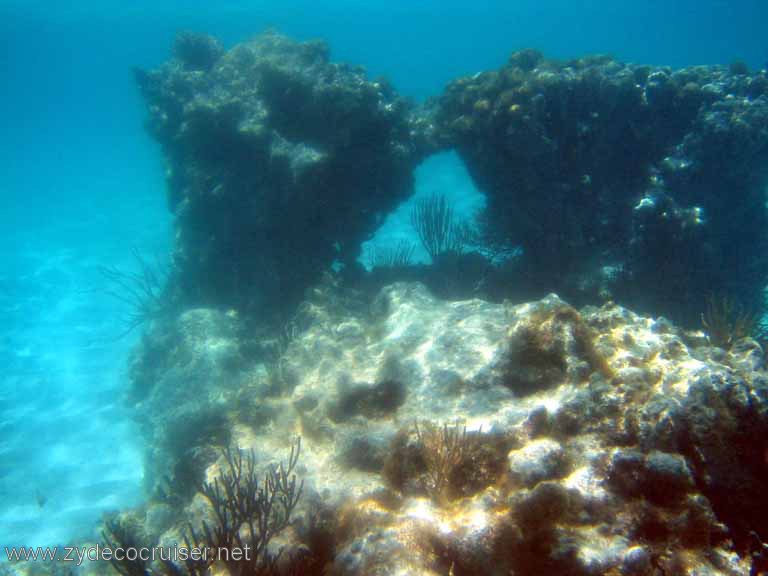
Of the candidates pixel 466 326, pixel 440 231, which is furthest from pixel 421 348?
pixel 440 231

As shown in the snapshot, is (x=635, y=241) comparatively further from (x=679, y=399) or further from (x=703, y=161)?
(x=679, y=399)

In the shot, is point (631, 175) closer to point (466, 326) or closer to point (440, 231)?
point (440, 231)

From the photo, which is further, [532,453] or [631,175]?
[631,175]

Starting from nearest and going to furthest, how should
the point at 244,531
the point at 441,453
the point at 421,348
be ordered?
the point at 441,453
the point at 244,531
the point at 421,348

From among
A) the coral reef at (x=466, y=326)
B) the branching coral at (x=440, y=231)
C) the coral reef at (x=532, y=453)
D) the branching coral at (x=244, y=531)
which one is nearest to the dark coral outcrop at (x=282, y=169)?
the coral reef at (x=466, y=326)

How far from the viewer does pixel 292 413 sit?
6.07 m

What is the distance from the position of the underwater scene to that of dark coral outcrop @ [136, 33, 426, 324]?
0.06 m

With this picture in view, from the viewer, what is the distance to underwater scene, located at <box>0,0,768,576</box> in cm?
327

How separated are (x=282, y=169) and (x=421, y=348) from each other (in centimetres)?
482

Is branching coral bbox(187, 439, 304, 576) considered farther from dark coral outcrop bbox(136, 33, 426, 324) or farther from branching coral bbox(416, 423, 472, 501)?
dark coral outcrop bbox(136, 33, 426, 324)

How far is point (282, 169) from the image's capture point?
8.70m

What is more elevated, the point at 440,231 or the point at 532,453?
the point at 440,231

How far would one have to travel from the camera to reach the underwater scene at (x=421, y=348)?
10.7 feet

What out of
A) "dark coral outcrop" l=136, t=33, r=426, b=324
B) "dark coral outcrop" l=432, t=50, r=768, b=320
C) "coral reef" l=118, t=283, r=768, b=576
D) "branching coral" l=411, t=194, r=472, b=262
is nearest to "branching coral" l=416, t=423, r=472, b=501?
"coral reef" l=118, t=283, r=768, b=576
